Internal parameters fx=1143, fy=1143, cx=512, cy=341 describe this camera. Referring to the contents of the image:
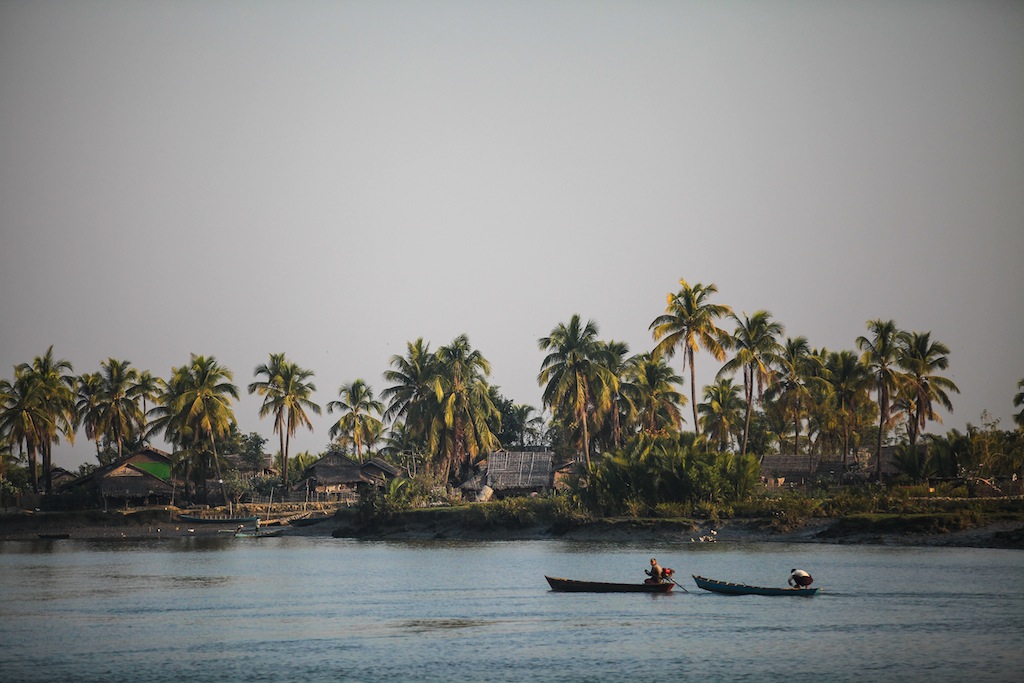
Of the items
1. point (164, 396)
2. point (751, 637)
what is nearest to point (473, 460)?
point (164, 396)

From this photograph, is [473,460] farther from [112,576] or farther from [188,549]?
[112,576]

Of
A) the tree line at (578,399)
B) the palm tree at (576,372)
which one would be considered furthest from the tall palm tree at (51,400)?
the palm tree at (576,372)

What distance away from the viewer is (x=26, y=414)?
82.9m

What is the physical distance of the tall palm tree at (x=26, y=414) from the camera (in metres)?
82.7

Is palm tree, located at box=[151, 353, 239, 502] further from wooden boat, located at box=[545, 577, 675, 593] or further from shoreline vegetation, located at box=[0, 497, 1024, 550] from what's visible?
wooden boat, located at box=[545, 577, 675, 593]

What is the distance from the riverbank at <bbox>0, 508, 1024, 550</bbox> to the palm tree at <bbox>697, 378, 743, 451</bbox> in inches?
1115

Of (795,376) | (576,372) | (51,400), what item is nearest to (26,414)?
(51,400)

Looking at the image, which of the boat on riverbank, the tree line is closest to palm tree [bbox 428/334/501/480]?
the tree line

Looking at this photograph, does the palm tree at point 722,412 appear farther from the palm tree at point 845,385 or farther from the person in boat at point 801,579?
the person in boat at point 801,579

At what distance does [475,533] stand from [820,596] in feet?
108

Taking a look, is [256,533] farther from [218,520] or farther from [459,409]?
[459,409]

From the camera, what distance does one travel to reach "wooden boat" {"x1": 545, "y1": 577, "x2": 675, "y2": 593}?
38.9 m

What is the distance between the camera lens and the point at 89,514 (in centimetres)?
8250

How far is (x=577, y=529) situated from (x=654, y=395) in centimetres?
2549
